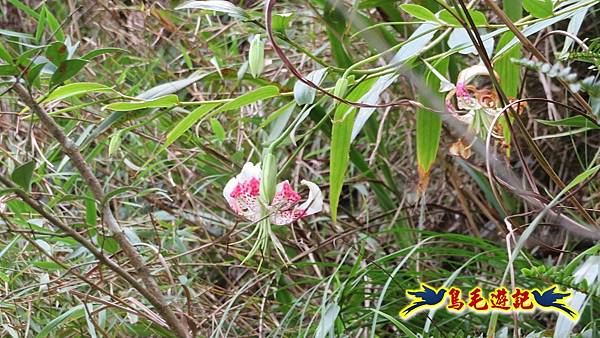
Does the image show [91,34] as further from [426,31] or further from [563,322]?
[563,322]

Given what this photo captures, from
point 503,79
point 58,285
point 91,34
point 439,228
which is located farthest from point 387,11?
point 91,34

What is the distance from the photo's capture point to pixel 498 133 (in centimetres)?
70

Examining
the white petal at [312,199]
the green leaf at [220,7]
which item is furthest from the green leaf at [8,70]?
the white petal at [312,199]

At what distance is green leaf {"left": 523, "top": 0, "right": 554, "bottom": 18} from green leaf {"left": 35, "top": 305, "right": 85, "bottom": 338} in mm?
437

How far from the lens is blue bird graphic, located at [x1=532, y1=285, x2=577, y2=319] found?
20.0 inches

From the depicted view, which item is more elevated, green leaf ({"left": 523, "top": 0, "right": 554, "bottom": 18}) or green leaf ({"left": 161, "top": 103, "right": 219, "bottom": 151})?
green leaf ({"left": 523, "top": 0, "right": 554, "bottom": 18})

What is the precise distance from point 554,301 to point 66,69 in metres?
0.38

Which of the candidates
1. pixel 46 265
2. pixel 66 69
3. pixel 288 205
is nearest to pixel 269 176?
pixel 288 205

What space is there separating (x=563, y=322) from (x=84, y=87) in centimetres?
41

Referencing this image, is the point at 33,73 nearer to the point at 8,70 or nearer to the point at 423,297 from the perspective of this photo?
the point at 8,70

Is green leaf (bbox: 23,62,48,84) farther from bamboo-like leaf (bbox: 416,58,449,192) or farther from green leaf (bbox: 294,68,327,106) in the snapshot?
bamboo-like leaf (bbox: 416,58,449,192)

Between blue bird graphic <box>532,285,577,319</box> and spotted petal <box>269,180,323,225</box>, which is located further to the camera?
spotted petal <box>269,180,323,225</box>

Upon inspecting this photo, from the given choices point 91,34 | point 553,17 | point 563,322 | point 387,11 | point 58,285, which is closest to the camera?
point 563,322

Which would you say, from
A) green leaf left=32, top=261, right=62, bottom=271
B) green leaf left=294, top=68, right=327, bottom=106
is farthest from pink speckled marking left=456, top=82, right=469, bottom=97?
green leaf left=32, top=261, right=62, bottom=271
